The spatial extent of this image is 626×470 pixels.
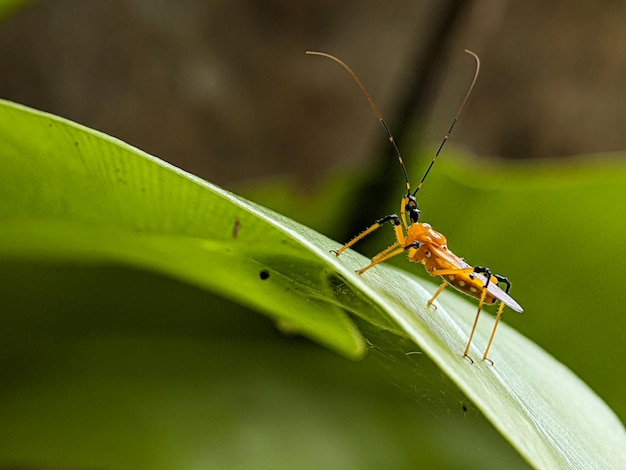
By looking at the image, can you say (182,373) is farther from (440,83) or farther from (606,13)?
(606,13)

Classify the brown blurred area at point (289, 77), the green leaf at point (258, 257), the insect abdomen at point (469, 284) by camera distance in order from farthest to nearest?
the brown blurred area at point (289, 77)
the insect abdomen at point (469, 284)
the green leaf at point (258, 257)

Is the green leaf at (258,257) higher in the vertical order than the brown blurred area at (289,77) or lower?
lower

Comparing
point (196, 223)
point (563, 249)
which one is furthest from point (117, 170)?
point (563, 249)

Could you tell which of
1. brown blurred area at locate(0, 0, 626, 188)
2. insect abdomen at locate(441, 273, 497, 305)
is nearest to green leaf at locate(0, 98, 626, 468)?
insect abdomen at locate(441, 273, 497, 305)

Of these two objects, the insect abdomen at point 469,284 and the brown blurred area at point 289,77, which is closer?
the insect abdomen at point 469,284

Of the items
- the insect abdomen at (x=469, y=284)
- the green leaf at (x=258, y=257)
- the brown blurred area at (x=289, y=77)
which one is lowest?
the green leaf at (x=258, y=257)

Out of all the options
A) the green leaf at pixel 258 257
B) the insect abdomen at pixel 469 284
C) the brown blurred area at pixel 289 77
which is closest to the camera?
the green leaf at pixel 258 257

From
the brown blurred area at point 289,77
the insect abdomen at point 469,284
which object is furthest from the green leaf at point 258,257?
the brown blurred area at point 289,77

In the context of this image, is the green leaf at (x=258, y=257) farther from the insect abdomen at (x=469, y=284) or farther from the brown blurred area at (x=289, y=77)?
the brown blurred area at (x=289, y=77)
